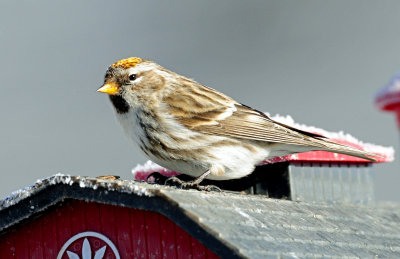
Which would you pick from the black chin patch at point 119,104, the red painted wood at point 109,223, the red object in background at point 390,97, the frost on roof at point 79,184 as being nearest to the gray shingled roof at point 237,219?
the frost on roof at point 79,184

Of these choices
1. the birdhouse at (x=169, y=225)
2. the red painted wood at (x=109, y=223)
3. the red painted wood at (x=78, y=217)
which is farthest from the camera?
the red painted wood at (x=78, y=217)

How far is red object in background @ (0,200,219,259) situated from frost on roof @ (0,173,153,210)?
293 millimetres

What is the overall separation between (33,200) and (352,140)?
10.6 ft

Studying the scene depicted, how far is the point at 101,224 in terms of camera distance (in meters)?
4.91

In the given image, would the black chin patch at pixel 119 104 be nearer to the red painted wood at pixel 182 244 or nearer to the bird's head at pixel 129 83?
the bird's head at pixel 129 83

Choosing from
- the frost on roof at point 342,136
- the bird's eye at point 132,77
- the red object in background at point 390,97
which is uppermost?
the bird's eye at point 132,77

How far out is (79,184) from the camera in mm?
4637

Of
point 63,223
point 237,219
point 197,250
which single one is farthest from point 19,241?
point 237,219

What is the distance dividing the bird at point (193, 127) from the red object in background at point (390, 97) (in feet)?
10.3

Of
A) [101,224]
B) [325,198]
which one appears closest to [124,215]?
[101,224]

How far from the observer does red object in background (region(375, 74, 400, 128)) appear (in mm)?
2082

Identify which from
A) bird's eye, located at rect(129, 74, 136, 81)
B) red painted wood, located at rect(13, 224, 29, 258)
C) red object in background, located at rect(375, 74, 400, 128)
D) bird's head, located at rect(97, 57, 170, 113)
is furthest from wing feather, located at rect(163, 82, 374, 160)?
red object in background, located at rect(375, 74, 400, 128)

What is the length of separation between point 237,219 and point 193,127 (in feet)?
3.81

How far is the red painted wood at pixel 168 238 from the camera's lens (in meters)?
4.63
